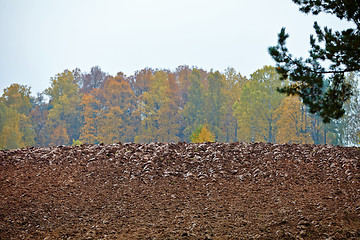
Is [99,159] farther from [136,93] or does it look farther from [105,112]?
[136,93]

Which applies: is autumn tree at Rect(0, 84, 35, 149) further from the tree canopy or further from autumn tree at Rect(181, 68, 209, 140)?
the tree canopy

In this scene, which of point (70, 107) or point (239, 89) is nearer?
point (239, 89)

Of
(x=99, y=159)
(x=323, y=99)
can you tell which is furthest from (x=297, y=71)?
(x=99, y=159)

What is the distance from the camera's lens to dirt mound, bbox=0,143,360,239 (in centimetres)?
480

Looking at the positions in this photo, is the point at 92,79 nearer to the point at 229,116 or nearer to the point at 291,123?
the point at 229,116

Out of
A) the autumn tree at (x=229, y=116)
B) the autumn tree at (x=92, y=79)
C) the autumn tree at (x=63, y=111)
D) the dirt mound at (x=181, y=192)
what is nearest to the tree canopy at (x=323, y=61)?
the dirt mound at (x=181, y=192)

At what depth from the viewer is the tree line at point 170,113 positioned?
23047 millimetres

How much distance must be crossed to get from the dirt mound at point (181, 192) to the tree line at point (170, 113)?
1317cm

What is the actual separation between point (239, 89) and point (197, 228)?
25.2 meters

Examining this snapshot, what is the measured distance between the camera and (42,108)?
3597cm

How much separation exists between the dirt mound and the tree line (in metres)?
13.2

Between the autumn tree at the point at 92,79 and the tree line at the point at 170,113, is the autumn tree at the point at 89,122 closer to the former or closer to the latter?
the tree line at the point at 170,113

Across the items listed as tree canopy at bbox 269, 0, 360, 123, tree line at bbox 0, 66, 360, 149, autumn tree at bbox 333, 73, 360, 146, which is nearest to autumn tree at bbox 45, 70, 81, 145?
tree line at bbox 0, 66, 360, 149

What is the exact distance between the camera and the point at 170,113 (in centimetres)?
2880
